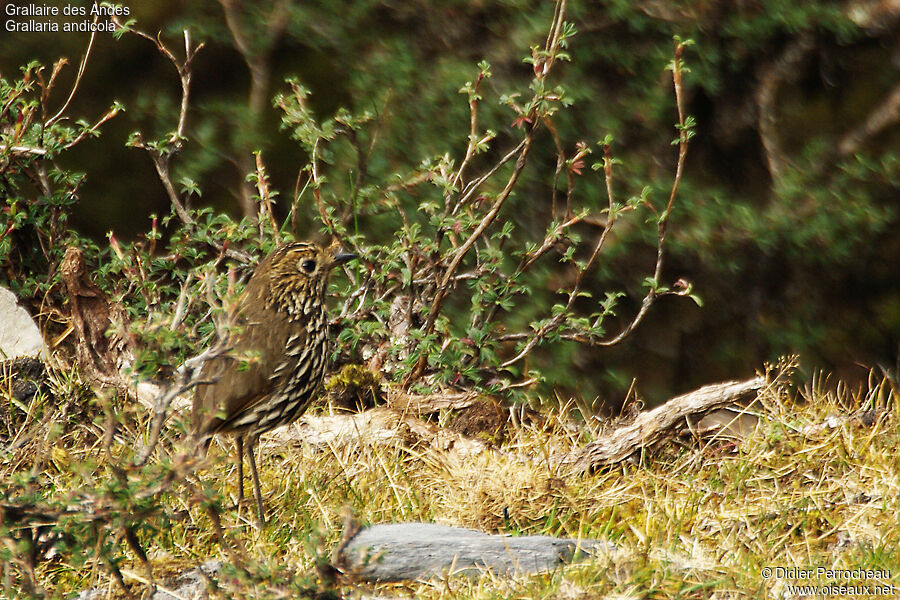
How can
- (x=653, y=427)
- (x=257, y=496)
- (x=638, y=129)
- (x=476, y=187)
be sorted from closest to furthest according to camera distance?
→ (x=257, y=496)
(x=653, y=427)
(x=476, y=187)
(x=638, y=129)

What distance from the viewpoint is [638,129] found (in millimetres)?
7398

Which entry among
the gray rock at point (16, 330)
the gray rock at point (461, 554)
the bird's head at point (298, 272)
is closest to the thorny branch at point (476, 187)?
the bird's head at point (298, 272)

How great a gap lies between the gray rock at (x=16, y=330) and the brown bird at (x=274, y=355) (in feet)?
5.44

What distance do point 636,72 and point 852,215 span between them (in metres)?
1.68

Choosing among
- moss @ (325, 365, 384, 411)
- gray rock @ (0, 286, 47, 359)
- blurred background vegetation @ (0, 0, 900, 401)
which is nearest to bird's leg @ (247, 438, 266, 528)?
moss @ (325, 365, 384, 411)

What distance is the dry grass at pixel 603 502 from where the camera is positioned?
158 inches

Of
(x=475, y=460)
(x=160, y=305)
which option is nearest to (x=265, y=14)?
(x=160, y=305)

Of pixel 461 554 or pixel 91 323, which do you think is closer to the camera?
pixel 461 554

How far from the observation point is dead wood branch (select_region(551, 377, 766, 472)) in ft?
17.5

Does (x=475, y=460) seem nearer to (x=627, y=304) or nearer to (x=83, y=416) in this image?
(x=83, y=416)

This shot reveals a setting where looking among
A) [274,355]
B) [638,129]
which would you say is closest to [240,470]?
[274,355]

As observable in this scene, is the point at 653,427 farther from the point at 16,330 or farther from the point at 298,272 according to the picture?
the point at 16,330

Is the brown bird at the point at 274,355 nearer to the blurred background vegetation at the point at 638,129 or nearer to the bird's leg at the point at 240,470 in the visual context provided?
the bird's leg at the point at 240,470

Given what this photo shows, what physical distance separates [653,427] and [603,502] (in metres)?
0.65
